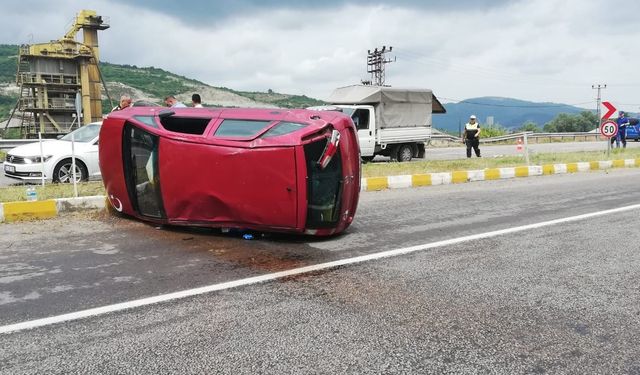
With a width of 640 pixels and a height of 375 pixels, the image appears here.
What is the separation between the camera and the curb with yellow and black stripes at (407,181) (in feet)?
23.4

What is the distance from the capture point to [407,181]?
1153 centimetres

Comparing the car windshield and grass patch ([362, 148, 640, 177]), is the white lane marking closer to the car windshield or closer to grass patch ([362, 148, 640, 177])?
grass patch ([362, 148, 640, 177])

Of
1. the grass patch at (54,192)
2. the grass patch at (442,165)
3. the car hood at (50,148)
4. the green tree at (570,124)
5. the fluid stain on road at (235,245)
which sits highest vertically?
the green tree at (570,124)

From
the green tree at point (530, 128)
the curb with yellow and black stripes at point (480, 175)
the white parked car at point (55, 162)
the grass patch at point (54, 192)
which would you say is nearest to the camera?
the grass patch at point (54, 192)

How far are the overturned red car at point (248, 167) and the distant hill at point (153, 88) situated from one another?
89096mm

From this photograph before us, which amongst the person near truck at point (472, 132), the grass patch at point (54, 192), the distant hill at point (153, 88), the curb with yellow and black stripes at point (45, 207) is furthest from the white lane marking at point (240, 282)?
the distant hill at point (153, 88)

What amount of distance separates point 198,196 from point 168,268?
4.07 ft

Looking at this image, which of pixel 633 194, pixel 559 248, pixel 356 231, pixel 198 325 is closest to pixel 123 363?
pixel 198 325

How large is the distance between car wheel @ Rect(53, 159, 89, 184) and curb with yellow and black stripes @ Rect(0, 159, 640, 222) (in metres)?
3.21

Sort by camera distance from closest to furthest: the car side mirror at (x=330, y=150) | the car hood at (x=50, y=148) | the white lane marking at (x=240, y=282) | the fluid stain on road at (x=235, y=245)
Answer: the white lane marking at (x=240, y=282), the fluid stain on road at (x=235, y=245), the car side mirror at (x=330, y=150), the car hood at (x=50, y=148)

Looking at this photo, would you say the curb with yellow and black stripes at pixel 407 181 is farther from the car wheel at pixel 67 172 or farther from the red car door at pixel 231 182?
the car wheel at pixel 67 172

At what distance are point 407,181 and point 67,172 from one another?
282 inches

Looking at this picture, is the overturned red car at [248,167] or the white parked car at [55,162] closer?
the overturned red car at [248,167]

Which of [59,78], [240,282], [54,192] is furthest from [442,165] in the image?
[59,78]
